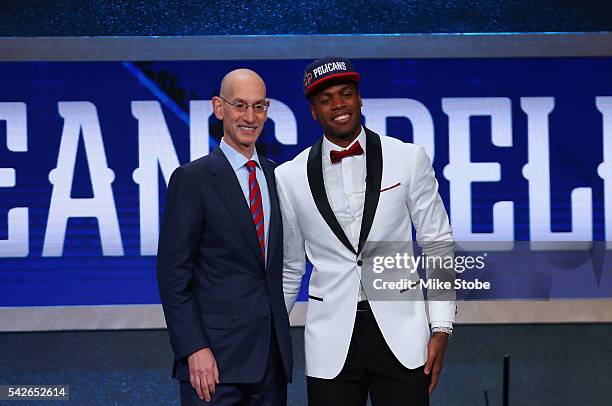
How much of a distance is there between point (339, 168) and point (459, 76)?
5.00 feet

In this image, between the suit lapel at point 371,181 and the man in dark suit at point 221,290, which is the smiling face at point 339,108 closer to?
the suit lapel at point 371,181

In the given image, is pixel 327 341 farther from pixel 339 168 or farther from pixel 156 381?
pixel 156 381

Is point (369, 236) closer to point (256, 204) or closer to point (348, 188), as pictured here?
point (348, 188)

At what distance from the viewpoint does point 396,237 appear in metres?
2.49

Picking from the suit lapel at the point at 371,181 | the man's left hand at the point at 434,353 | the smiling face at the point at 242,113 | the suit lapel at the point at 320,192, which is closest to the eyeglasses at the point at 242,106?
the smiling face at the point at 242,113

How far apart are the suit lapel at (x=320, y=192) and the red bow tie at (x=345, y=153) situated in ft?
0.16

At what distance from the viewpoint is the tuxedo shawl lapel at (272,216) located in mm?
2490

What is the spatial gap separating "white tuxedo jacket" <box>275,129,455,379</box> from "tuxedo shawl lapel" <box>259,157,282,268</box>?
0.10 feet

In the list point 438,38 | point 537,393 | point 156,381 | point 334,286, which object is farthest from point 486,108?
point 156,381

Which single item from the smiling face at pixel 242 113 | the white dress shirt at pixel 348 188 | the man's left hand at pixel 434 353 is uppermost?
the smiling face at pixel 242 113

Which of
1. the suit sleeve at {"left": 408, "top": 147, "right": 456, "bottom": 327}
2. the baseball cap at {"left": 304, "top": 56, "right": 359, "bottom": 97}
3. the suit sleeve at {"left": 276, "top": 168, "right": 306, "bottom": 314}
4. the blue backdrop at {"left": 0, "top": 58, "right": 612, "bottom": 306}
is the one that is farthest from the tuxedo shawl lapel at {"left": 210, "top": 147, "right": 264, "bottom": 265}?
the blue backdrop at {"left": 0, "top": 58, "right": 612, "bottom": 306}

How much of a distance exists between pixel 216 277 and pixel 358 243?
433 mm

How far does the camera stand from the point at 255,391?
2471 mm

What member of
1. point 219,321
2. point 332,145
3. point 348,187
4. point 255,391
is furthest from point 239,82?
point 255,391
